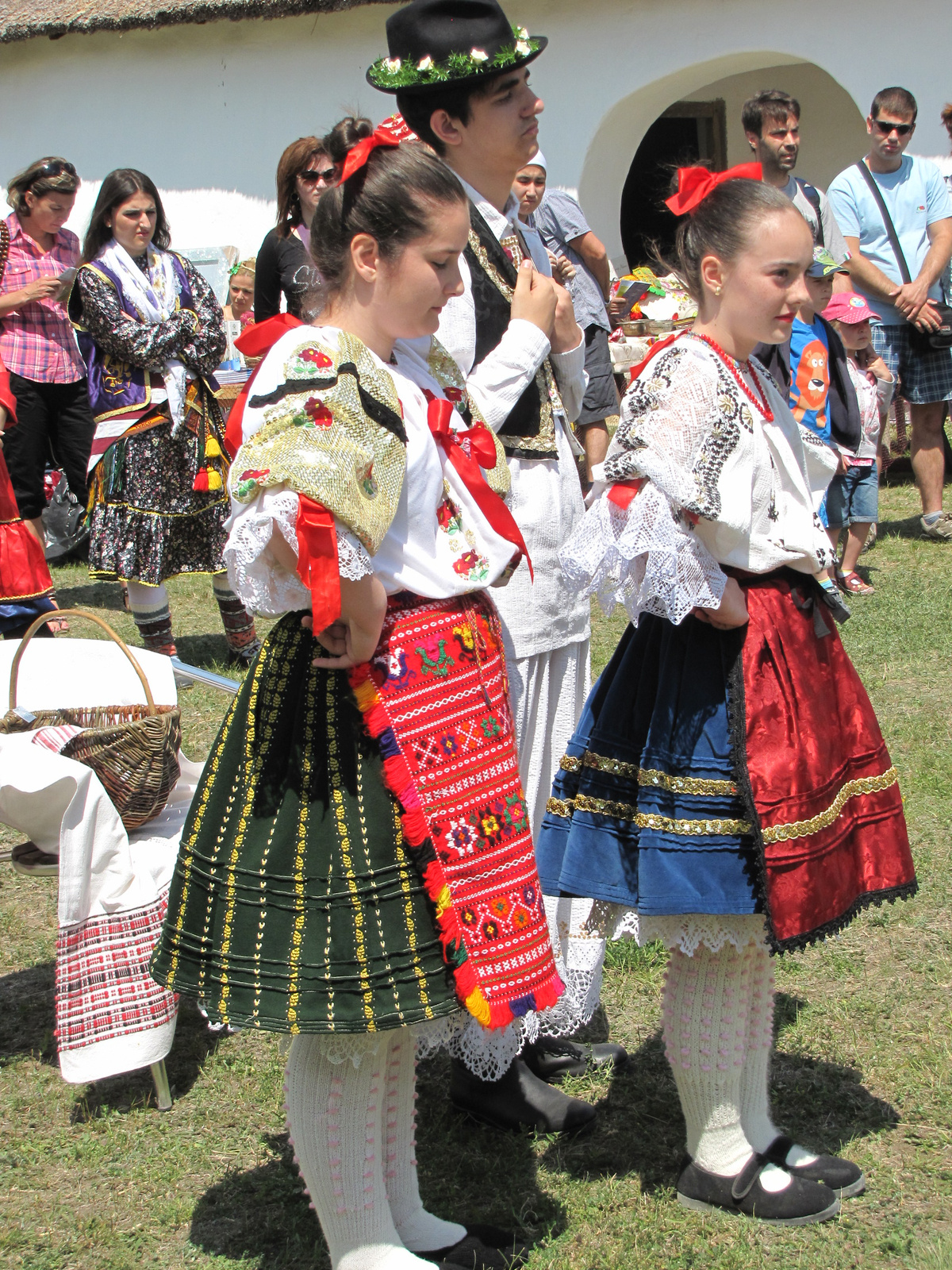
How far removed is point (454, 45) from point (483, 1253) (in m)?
2.06

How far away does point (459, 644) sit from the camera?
1915 mm

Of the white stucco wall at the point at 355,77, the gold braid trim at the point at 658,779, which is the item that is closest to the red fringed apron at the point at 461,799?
the gold braid trim at the point at 658,779

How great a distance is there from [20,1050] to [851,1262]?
5.94 ft

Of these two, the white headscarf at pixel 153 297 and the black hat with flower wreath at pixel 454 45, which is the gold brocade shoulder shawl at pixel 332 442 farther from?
the white headscarf at pixel 153 297

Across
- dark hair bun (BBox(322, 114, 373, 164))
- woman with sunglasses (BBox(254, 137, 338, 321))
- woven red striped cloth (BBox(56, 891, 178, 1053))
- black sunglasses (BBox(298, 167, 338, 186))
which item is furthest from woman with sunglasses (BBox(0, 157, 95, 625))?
dark hair bun (BBox(322, 114, 373, 164))

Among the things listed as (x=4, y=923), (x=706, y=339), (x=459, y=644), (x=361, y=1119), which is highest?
(x=706, y=339)

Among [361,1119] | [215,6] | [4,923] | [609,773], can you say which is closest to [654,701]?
[609,773]

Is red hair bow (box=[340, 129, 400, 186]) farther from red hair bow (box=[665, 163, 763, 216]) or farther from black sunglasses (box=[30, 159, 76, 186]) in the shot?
black sunglasses (box=[30, 159, 76, 186])

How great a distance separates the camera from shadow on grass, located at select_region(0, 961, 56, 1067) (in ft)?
9.58

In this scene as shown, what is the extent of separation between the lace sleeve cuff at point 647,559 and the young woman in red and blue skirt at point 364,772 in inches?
8.8

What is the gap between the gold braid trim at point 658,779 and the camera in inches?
81.7

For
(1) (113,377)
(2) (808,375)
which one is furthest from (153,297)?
(2) (808,375)

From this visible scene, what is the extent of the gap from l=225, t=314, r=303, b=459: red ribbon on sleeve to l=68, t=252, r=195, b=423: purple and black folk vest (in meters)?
3.54

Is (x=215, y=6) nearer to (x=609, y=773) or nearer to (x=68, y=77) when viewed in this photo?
(x=68, y=77)
